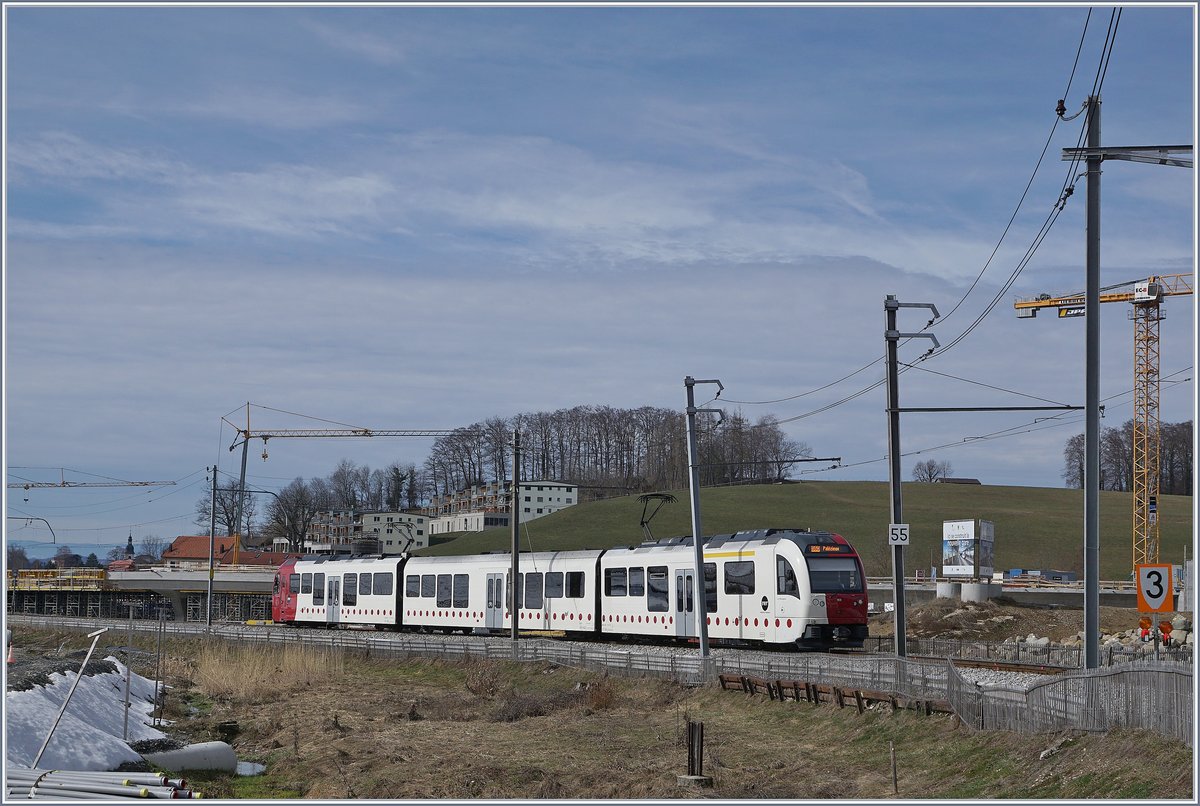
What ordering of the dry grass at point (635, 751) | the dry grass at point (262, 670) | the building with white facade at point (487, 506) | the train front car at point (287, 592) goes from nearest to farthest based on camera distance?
the dry grass at point (635, 751)
the dry grass at point (262, 670)
the train front car at point (287, 592)
the building with white facade at point (487, 506)

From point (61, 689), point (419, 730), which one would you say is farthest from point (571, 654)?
point (61, 689)

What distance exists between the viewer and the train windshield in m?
34.9

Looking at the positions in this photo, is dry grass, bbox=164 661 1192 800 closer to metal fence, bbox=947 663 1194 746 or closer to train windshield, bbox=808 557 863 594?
metal fence, bbox=947 663 1194 746

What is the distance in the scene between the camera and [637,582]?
41.4 meters

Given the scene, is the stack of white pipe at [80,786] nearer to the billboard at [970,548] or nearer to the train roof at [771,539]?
the train roof at [771,539]

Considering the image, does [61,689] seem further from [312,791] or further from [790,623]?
[790,623]

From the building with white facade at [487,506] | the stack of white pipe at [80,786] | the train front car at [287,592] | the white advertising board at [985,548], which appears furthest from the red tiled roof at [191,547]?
the stack of white pipe at [80,786]

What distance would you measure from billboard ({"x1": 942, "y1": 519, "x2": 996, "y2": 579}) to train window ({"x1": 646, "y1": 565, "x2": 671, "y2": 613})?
3837 centimetres

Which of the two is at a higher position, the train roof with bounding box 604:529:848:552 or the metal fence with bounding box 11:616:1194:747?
the train roof with bounding box 604:529:848:552

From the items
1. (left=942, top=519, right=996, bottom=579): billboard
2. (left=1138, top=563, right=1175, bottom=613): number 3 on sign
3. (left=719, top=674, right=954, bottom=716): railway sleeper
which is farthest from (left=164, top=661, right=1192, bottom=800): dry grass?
(left=942, top=519, right=996, bottom=579): billboard

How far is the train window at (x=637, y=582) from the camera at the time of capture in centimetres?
4103

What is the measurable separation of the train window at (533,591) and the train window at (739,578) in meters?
11.0

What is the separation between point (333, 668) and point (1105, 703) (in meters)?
32.0

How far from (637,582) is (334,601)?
22.1 m
